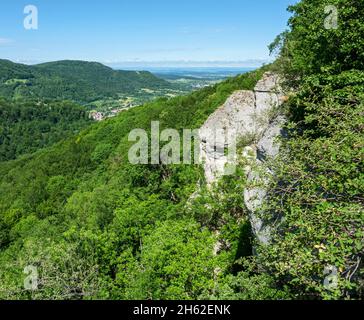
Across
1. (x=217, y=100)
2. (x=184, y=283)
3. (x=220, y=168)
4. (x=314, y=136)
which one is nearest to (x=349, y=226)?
(x=314, y=136)

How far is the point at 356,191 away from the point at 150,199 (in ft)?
68.5
